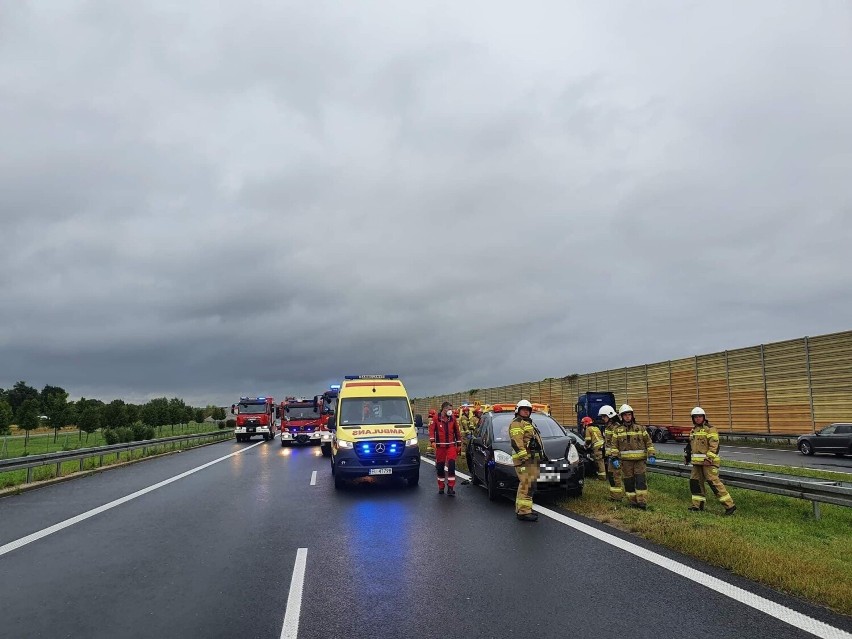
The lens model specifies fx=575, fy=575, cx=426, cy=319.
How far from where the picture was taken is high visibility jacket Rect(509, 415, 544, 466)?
31.3 feet

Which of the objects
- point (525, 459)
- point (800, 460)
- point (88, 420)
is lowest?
point (88, 420)

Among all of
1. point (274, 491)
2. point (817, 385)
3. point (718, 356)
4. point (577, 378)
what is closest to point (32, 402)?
point (577, 378)

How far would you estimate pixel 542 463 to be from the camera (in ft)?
35.6

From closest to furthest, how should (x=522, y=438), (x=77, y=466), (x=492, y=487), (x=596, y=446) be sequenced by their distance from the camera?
(x=522, y=438) < (x=492, y=487) < (x=596, y=446) < (x=77, y=466)

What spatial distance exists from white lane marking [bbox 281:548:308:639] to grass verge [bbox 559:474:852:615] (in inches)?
182

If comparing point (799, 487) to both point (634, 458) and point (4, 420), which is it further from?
point (4, 420)

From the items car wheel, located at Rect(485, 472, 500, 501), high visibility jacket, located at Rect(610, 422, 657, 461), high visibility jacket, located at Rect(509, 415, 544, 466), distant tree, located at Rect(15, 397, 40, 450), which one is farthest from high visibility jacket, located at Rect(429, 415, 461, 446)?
distant tree, located at Rect(15, 397, 40, 450)

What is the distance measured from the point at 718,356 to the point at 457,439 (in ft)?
78.0

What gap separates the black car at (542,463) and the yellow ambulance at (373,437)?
185 cm

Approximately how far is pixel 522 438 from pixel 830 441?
60.7ft

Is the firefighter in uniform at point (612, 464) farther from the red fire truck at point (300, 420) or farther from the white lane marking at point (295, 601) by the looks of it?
the red fire truck at point (300, 420)

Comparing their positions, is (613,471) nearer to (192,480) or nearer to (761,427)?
(192,480)

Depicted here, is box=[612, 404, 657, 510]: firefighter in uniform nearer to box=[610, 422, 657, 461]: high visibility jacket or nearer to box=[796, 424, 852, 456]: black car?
box=[610, 422, 657, 461]: high visibility jacket

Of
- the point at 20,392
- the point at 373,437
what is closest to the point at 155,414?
the point at 373,437
